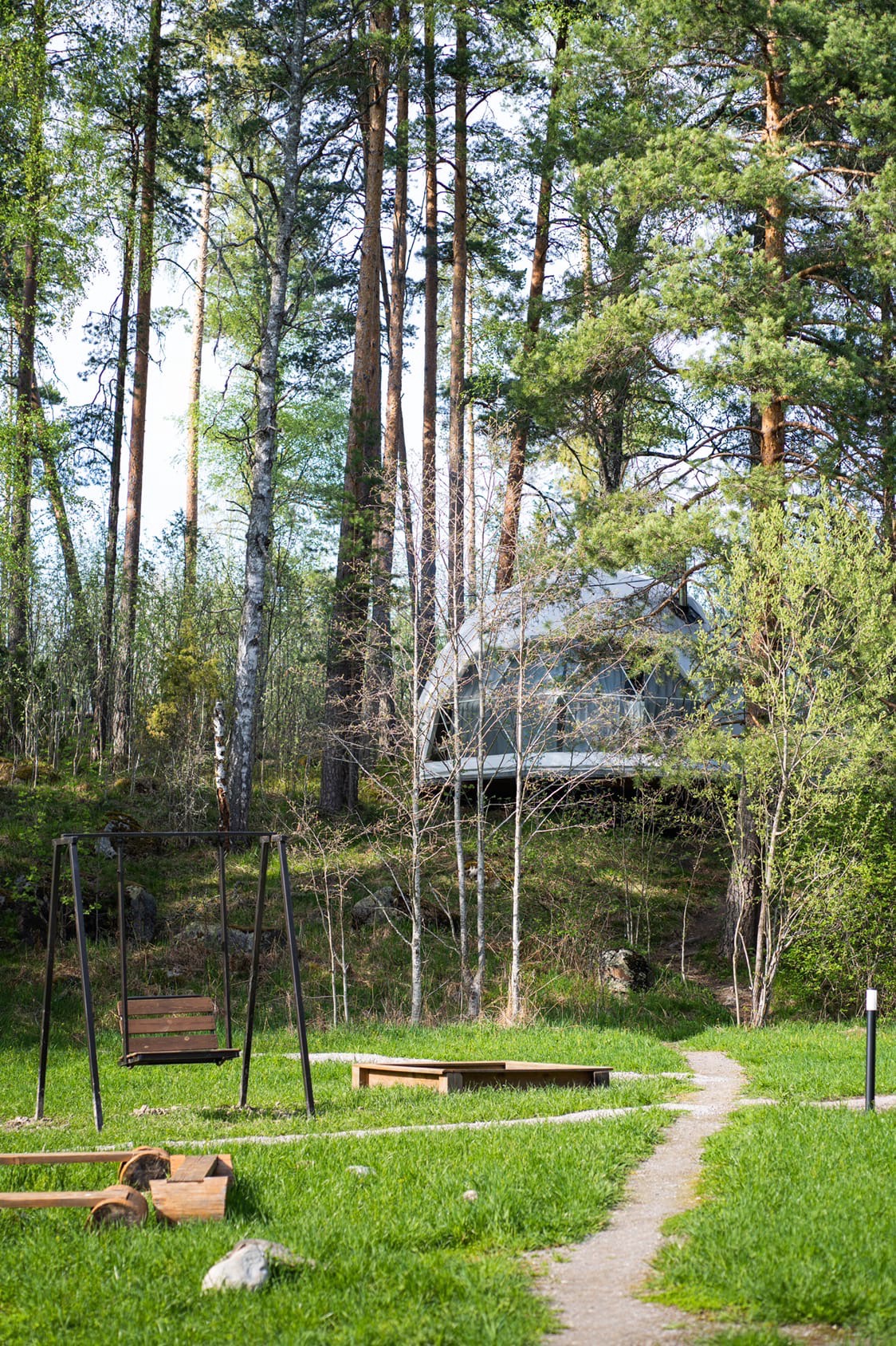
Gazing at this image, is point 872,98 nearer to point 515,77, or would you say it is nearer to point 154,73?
point 515,77

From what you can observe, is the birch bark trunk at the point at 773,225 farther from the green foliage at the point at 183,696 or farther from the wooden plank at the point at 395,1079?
the wooden plank at the point at 395,1079

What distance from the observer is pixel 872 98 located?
15039mm

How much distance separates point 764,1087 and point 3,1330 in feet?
22.4

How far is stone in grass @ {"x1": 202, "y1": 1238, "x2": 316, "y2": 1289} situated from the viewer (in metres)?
4.20

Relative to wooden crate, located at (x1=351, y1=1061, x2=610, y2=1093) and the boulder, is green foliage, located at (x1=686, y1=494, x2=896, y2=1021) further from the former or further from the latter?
wooden crate, located at (x1=351, y1=1061, x2=610, y2=1093)

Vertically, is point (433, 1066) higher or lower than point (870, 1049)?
lower

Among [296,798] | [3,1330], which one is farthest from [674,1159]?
[296,798]

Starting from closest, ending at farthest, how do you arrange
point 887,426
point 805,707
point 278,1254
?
point 278,1254, point 805,707, point 887,426

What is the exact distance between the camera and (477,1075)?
30.6 feet

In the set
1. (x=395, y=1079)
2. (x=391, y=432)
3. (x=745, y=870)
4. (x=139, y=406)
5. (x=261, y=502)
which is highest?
(x=139, y=406)

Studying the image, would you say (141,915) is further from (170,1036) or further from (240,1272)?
(240,1272)

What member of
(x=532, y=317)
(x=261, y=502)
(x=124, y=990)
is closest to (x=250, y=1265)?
(x=124, y=990)

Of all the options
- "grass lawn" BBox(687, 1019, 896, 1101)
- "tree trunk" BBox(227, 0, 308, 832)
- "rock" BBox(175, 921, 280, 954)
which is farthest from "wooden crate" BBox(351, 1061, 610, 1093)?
"tree trunk" BBox(227, 0, 308, 832)

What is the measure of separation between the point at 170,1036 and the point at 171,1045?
0.45 m
